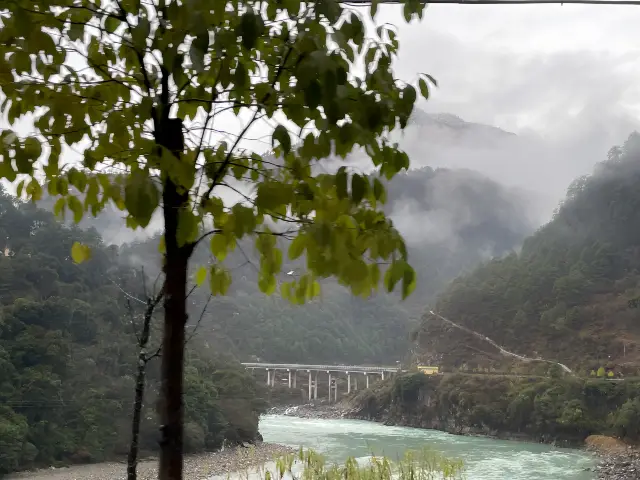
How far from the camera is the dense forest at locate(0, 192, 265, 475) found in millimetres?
13094

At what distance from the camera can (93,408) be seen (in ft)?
46.7

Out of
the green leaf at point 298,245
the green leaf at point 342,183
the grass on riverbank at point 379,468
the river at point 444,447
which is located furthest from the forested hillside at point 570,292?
the green leaf at point 342,183

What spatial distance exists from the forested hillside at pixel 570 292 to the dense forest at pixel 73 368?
1483 centimetres

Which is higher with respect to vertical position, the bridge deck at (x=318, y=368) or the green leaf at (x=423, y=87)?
the green leaf at (x=423, y=87)

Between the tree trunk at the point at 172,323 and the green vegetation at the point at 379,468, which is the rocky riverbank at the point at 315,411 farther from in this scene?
the tree trunk at the point at 172,323

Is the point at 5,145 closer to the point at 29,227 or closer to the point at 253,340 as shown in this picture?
the point at 29,227

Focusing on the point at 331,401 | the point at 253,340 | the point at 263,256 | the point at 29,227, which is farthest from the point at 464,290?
the point at 263,256

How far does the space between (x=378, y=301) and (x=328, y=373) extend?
33.3 feet

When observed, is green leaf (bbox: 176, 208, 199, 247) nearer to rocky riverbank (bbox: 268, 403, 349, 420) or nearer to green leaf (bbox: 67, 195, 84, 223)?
green leaf (bbox: 67, 195, 84, 223)

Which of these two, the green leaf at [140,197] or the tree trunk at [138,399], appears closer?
the green leaf at [140,197]

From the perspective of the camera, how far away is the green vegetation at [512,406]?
65.9ft

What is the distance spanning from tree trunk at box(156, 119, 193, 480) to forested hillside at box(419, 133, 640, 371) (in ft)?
88.0

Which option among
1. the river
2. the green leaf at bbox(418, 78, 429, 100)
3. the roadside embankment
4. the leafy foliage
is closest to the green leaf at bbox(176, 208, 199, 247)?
the leafy foliage

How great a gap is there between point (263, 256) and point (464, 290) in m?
33.4
